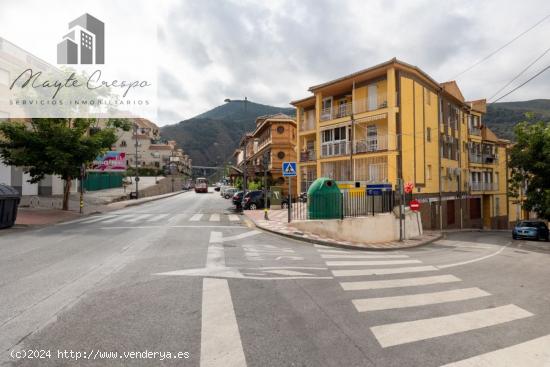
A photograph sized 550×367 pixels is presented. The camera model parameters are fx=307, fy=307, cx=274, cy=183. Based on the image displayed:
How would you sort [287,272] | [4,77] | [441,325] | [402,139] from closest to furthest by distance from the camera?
[441,325], [287,272], [402,139], [4,77]

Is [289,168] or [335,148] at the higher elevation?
[335,148]

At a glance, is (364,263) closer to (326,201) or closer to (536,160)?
(326,201)

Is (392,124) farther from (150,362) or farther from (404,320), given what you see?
(150,362)

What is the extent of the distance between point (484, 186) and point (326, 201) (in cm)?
2826

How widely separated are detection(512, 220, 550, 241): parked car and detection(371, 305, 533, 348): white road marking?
65.9ft

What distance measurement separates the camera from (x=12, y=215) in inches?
547

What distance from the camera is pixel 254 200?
79.2ft

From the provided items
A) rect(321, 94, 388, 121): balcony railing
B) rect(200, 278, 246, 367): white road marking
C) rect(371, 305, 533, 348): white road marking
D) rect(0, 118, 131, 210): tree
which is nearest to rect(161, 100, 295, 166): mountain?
rect(321, 94, 388, 121): balcony railing

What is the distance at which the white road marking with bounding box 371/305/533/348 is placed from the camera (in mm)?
3732

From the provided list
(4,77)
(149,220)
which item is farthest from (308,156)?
(4,77)

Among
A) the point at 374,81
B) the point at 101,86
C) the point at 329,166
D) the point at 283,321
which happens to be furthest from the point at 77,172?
Result: the point at 374,81

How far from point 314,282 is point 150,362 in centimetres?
352

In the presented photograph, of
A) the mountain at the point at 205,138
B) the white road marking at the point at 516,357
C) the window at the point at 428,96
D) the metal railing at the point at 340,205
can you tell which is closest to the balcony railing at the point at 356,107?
the window at the point at 428,96

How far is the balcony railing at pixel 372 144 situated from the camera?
862 inches
